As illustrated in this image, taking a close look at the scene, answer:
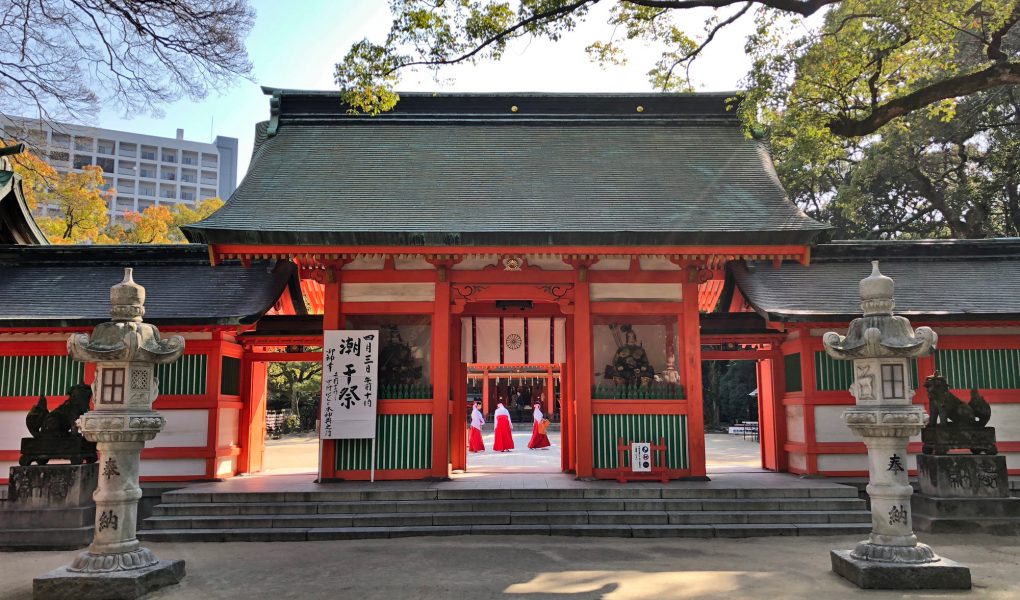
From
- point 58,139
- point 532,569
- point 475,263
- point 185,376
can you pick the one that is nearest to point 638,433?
point 475,263

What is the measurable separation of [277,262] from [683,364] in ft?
25.0

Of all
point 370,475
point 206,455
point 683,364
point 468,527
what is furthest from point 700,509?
point 206,455

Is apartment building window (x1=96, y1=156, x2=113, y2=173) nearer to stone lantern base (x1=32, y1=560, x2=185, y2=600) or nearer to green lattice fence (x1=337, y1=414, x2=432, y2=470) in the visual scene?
green lattice fence (x1=337, y1=414, x2=432, y2=470)

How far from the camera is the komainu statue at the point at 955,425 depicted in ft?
31.6

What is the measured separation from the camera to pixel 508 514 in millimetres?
9602

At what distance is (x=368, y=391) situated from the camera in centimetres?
1118

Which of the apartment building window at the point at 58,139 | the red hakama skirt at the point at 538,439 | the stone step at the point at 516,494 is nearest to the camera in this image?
the stone step at the point at 516,494

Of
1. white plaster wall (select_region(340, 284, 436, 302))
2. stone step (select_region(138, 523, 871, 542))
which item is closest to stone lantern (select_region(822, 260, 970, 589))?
stone step (select_region(138, 523, 871, 542))

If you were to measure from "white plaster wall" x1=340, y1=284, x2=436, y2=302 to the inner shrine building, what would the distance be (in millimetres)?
24

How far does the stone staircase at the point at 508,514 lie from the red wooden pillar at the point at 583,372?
1.19 m

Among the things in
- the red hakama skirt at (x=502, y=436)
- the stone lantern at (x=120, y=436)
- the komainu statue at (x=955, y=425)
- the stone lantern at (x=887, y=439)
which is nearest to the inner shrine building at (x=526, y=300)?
the komainu statue at (x=955, y=425)

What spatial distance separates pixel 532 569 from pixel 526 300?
5781 mm

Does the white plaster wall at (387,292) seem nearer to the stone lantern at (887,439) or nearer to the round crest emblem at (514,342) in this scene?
the round crest emblem at (514,342)

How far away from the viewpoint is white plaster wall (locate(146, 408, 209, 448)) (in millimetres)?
11500
